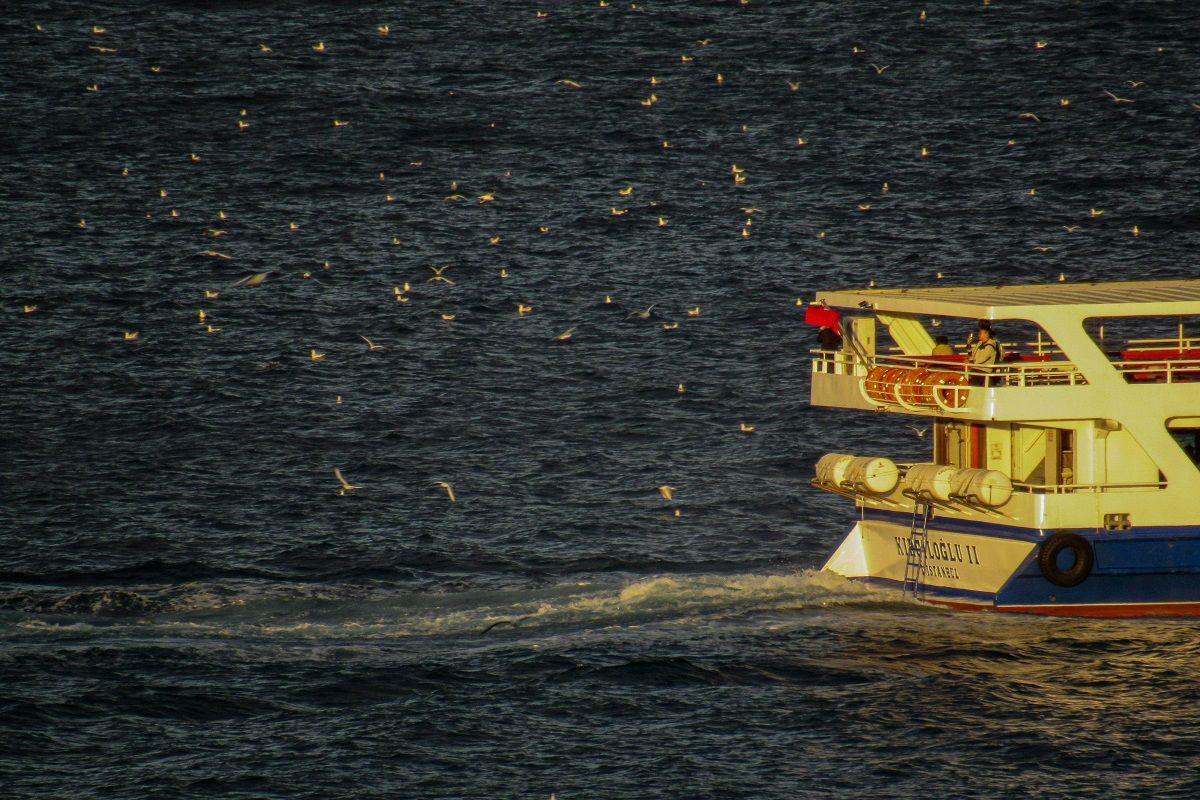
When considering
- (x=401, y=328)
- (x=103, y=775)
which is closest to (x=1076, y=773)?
(x=103, y=775)

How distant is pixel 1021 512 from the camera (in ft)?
115

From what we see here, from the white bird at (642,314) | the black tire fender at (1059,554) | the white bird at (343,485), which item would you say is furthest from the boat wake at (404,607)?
the white bird at (642,314)

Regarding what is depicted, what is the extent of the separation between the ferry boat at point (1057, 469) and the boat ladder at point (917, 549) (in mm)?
25

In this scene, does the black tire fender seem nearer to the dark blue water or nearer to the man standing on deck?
the dark blue water

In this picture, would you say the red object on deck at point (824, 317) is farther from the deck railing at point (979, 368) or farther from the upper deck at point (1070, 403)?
the upper deck at point (1070, 403)

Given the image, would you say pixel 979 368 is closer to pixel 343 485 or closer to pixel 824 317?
pixel 824 317

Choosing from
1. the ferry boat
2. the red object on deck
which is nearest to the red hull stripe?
the ferry boat

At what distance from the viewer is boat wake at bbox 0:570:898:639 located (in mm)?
34469

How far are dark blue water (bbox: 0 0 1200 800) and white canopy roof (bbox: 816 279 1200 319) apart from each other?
5.29 meters

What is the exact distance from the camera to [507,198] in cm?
9150

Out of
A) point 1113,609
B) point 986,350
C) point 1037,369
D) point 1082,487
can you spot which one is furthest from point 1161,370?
point 1113,609

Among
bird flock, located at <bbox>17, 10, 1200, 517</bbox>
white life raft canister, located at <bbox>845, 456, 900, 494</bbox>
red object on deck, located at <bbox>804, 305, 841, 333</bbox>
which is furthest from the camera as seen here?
bird flock, located at <bbox>17, 10, 1200, 517</bbox>

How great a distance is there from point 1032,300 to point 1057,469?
10.0 feet

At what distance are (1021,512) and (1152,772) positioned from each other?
7659 millimetres
